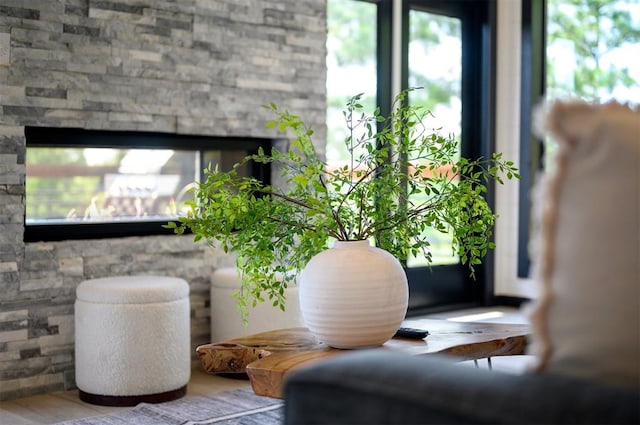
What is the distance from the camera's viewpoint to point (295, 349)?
2197 mm

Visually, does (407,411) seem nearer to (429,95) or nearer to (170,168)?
(170,168)

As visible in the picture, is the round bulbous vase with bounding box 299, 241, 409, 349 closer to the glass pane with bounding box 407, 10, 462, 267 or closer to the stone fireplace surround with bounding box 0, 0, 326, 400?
the stone fireplace surround with bounding box 0, 0, 326, 400

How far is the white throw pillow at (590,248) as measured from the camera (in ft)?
3.34

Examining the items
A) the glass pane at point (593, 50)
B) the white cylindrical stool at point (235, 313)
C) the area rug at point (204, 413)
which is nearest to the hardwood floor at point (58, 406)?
the area rug at point (204, 413)

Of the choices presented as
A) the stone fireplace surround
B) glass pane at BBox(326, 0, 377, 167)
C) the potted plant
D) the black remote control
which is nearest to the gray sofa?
the potted plant

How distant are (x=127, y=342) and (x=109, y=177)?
857 millimetres

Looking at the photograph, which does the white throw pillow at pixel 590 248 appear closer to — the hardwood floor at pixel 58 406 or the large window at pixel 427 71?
the hardwood floor at pixel 58 406

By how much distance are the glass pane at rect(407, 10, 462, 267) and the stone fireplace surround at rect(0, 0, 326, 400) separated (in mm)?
1015

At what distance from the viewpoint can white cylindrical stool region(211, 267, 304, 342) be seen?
3846 mm

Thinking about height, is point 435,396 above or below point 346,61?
below

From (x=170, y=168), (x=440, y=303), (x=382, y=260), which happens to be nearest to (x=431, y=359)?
(x=382, y=260)

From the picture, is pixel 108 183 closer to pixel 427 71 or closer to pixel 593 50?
pixel 427 71

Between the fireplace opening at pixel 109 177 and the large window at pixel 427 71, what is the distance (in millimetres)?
1086

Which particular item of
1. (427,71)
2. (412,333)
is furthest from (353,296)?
(427,71)
